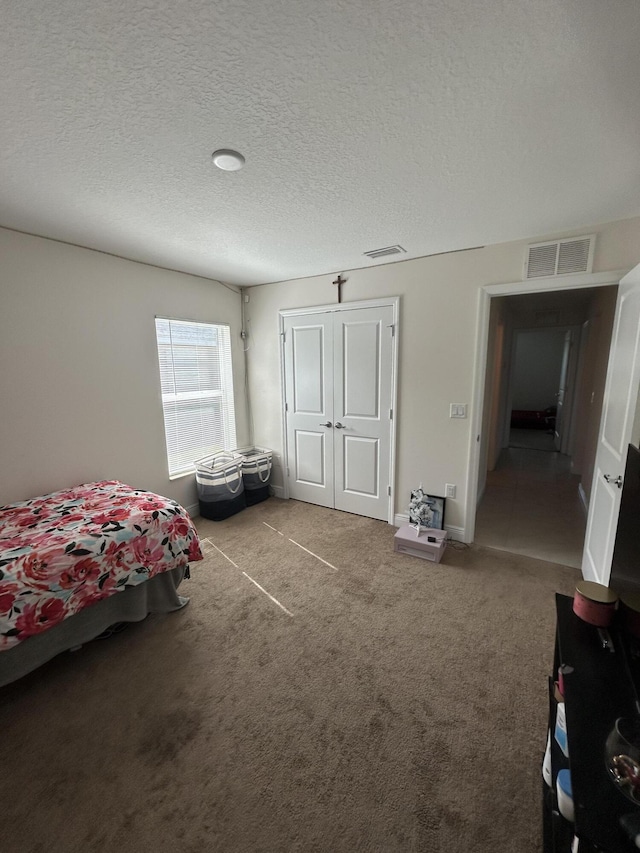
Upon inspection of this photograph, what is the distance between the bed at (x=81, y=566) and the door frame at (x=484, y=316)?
2.21 meters

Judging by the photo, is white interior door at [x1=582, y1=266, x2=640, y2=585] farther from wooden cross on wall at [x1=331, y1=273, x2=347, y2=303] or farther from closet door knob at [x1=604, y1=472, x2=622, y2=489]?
wooden cross on wall at [x1=331, y1=273, x2=347, y2=303]

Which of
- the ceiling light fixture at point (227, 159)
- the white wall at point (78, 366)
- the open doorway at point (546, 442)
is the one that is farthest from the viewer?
the open doorway at point (546, 442)

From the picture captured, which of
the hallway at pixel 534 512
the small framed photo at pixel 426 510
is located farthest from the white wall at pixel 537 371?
the small framed photo at pixel 426 510

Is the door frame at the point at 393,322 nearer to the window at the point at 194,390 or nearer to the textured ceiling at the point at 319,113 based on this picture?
the window at the point at 194,390

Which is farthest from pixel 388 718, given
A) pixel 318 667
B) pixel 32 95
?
pixel 32 95

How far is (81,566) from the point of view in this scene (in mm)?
1776

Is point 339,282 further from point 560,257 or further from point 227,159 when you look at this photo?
point 227,159

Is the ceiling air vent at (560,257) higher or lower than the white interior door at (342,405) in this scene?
higher

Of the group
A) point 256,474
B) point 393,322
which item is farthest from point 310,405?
point 393,322

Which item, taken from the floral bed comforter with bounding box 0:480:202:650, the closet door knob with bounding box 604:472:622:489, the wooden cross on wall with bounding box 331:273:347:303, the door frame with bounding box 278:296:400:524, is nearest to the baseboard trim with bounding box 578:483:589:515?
the closet door knob with bounding box 604:472:622:489

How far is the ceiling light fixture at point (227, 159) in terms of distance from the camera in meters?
1.50

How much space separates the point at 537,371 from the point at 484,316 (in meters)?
6.92

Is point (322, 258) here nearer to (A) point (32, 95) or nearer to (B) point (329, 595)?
(A) point (32, 95)

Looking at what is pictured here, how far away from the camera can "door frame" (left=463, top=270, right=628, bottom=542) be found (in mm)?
2385
